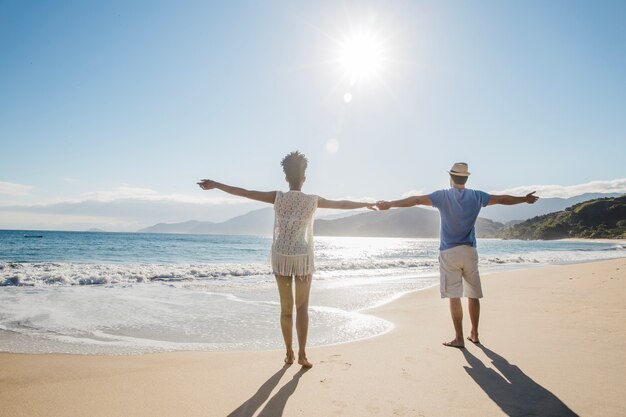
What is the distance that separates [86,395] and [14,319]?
448cm

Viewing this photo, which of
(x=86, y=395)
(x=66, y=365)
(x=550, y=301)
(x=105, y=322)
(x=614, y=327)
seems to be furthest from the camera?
(x=550, y=301)

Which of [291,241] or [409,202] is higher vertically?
[409,202]

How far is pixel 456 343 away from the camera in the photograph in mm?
4734

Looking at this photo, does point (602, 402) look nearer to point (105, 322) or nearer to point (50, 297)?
point (105, 322)

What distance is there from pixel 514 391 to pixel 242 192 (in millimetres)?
3100

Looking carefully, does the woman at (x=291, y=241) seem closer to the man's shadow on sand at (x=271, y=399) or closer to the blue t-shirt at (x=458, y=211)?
the man's shadow on sand at (x=271, y=399)

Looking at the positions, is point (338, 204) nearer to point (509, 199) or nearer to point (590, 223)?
point (509, 199)

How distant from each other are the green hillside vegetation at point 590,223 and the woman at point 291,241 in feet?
366

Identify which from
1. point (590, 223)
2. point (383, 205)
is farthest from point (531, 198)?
point (590, 223)

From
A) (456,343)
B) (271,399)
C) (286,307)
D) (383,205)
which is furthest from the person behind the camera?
(383,205)

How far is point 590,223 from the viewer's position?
340ft

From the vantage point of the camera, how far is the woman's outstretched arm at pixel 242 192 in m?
4.09

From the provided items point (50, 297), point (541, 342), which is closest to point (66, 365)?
point (541, 342)

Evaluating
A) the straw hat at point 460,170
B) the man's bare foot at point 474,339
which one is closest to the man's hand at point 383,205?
the straw hat at point 460,170
